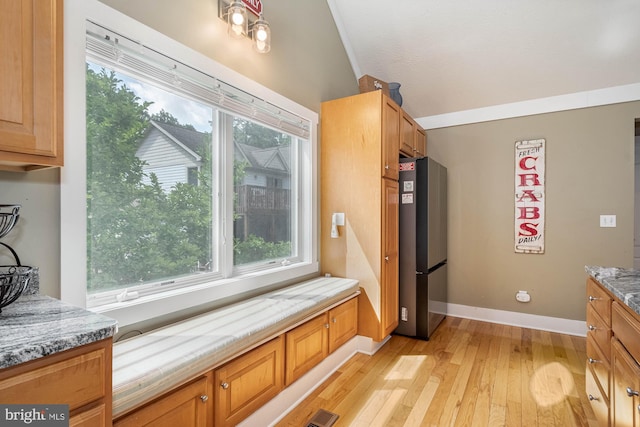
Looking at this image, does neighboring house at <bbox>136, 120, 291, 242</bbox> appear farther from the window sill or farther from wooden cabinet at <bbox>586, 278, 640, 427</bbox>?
wooden cabinet at <bbox>586, 278, 640, 427</bbox>

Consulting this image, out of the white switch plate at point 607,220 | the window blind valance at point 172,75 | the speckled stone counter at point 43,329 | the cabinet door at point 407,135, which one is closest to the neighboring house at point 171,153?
the window blind valance at point 172,75

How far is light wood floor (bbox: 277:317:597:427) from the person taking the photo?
1.87 metres

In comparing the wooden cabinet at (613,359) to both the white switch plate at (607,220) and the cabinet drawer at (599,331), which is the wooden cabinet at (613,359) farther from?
the white switch plate at (607,220)

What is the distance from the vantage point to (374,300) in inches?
104

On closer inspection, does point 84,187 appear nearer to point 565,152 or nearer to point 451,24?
point 451,24

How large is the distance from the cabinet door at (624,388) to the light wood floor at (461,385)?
673 millimetres

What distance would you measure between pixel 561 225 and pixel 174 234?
3643mm

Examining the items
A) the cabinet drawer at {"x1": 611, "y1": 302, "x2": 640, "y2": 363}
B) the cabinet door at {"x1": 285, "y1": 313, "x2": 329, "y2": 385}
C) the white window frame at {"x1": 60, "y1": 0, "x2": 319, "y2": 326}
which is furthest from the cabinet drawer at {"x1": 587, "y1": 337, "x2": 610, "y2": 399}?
the white window frame at {"x1": 60, "y1": 0, "x2": 319, "y2": 326}

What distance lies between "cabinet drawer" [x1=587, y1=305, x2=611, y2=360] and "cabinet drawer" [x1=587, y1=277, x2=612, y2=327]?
0.09 feet

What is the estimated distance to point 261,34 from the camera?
6.68 feet

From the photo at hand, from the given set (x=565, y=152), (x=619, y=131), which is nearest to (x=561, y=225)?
(x=565, y=152)

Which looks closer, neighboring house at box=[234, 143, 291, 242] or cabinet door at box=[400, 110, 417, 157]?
neighboring house at box=[234, 143, 291, 242]

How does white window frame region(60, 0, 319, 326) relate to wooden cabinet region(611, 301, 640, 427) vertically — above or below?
above

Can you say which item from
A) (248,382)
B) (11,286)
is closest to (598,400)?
(248,382)
